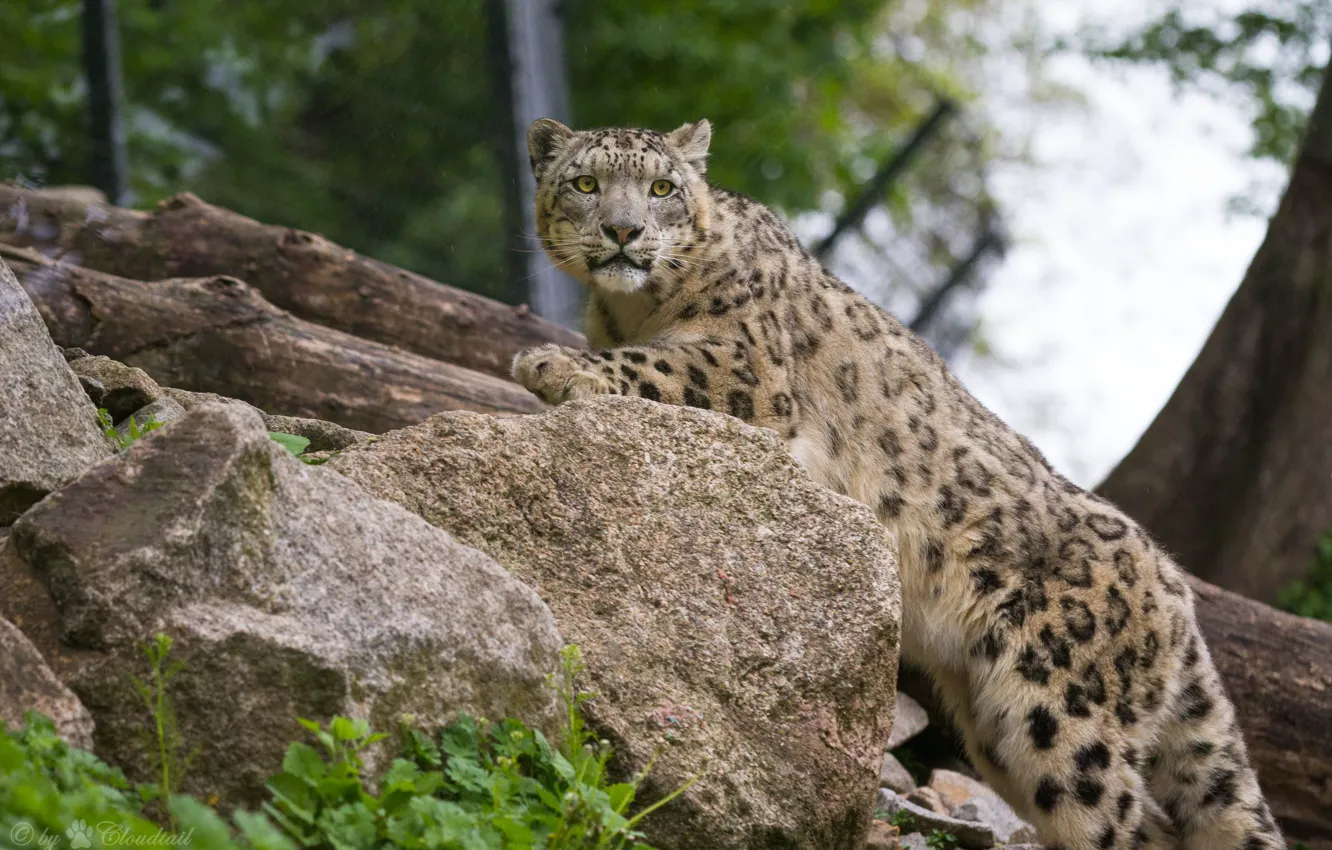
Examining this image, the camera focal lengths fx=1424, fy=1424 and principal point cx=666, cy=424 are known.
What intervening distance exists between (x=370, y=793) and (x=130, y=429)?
5.18ft

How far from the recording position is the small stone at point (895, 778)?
6129 millimetres

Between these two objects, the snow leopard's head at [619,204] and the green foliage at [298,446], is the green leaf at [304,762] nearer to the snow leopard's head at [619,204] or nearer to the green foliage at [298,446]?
the green foliage at [298,446]

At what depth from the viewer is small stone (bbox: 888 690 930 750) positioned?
6691 mm

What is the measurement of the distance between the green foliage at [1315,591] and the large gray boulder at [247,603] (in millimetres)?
7578

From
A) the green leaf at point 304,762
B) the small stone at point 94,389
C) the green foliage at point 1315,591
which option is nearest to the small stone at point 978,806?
the green leaf at point 304,762

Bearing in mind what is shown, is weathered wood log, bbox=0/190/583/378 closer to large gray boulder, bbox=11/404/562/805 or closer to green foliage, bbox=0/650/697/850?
large gray boulder, bbox=11/404/562/805

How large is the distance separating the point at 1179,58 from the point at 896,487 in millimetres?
9651

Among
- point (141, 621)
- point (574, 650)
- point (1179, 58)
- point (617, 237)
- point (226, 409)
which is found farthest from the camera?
point (1179, 58)

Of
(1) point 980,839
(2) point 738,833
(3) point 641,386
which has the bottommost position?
(1) point 980,839

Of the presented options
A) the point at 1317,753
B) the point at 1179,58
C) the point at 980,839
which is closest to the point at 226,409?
the point at 980,839

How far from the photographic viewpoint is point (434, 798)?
10.4ft

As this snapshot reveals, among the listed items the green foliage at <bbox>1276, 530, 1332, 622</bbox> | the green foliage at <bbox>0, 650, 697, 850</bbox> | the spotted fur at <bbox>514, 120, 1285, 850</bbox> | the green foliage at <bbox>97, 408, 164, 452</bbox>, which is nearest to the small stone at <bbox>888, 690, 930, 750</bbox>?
the spotted fur at <bbox>514, 120, 1285, 850</bbox>

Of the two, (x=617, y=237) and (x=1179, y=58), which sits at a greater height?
(x=1179, y=58)

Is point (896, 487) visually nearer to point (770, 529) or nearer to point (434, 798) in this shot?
point (770, 529)
